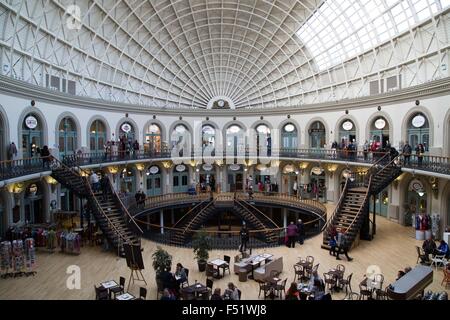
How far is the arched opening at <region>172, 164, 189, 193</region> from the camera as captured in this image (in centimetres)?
3838

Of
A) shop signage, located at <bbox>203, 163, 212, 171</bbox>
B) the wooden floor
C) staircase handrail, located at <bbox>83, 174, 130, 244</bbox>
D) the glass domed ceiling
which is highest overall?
the glass domed ceiling

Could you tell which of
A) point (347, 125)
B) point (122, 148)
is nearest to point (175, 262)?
point (122, 148)

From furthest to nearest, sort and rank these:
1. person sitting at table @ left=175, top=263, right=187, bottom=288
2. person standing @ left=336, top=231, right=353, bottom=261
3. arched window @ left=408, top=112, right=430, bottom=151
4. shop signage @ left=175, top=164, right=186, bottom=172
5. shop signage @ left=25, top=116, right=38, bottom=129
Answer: shop signage @ left=175, top=164, right=186, bottom=172, arched window @ left=408, top=112, right=430, bottom=151, shop signage @ left=25, top=116, right=38, bottom=129, person standing @ left=336, top=231, right=353, bottom=261, person sitting at table @ left=175, top=263, right=187, bottom=288

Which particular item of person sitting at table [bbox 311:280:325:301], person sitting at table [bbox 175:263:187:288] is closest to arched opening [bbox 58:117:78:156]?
person sitting at table [bbox 175:263:187:288]

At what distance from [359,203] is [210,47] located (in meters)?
25.4

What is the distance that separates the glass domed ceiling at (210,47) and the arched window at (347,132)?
2656 millimetres

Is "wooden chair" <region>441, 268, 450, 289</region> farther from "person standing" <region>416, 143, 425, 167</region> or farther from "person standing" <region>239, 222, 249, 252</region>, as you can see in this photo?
"person standing" <region>239, 222, 249, 252</region>

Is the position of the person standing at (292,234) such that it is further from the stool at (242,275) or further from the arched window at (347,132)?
the arched window at (347,132)

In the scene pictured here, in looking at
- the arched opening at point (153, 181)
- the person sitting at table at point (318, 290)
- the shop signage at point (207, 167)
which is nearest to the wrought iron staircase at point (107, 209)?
the person sitting at table at point (318, 290)

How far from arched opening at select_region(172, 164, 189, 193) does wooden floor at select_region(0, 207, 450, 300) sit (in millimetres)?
17275

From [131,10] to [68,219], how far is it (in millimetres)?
18038

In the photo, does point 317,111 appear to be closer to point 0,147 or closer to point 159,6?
point 159,6
